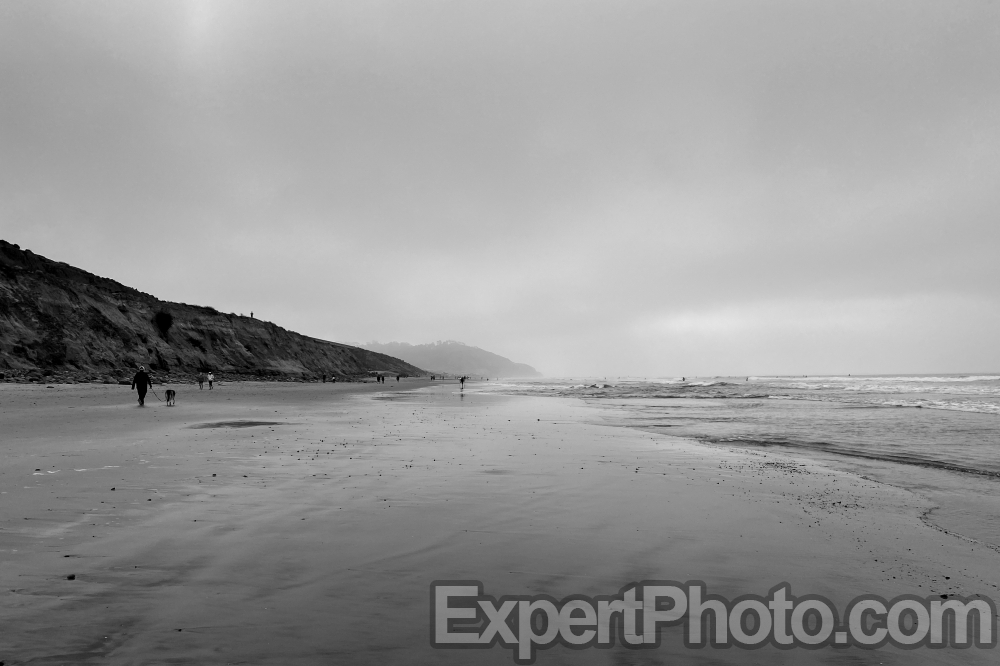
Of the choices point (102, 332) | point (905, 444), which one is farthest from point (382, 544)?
point (102, 332)

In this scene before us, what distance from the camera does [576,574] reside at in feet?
18.2

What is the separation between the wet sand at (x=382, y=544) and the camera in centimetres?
405

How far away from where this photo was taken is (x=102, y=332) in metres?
55.1

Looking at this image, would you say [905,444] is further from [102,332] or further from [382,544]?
[102,332]

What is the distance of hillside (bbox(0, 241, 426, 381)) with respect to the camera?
151 ft

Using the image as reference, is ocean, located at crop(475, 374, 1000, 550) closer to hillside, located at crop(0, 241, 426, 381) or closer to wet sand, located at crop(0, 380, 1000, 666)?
wet sand, located at crop(0, 380, 1000, 666)

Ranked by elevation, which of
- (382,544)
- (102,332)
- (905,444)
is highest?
(102,332)

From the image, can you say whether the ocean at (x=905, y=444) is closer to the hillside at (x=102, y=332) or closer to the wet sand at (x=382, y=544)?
the wet sand at (x=382, y=544)

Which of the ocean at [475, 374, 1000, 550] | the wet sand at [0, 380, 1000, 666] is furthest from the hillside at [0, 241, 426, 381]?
the ocean at [475, 374, 1000, 550]

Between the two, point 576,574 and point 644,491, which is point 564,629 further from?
point 644,491

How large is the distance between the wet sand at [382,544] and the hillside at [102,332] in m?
44.4

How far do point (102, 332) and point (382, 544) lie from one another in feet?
217

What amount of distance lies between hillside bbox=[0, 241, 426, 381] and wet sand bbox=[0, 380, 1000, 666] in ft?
146

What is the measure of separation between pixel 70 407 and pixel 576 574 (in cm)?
2854
